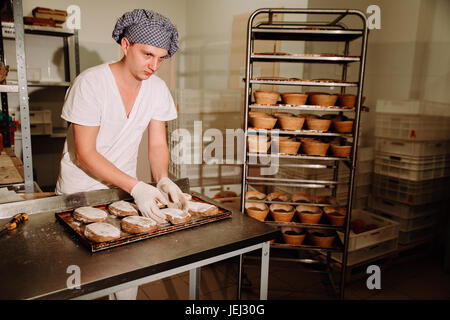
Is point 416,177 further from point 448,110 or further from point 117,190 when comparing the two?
point 117,190

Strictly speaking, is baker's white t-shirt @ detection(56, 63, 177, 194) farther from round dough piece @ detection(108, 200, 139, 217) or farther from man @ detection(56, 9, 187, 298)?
round dough piece @ detection(108, 200, 139, 217)

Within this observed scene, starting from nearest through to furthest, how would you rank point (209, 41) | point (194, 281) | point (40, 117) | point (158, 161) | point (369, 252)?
point (194, 281) < point (158, 161) < point (369, 252) < point (40, 117) < point (209, 41)

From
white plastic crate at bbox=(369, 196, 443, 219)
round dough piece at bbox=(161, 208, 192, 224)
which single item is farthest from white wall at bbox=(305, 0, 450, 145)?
round dough piece at bbox=(161, 208, 192, 224)

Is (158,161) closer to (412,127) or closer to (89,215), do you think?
(89,215)

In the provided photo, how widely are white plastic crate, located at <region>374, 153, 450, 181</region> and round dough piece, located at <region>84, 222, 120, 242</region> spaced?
9.17 feet

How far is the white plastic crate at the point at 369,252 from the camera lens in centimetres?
281

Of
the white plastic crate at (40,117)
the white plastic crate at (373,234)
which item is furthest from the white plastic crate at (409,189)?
the white plastic crate at (40,117)

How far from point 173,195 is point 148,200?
0.18 meters

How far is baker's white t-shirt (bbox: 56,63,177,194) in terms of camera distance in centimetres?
164

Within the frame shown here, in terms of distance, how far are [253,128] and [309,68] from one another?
6.29 ft

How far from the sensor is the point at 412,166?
3074mm

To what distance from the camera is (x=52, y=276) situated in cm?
98

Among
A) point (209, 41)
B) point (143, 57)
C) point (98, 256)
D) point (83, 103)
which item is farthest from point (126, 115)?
point (209, 41)
